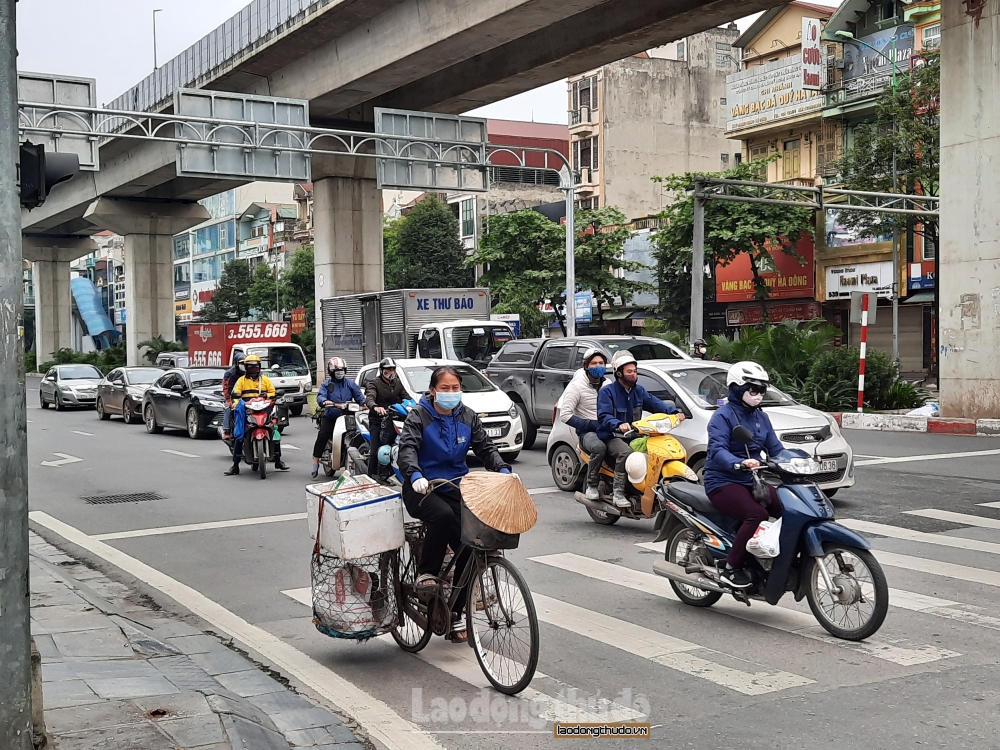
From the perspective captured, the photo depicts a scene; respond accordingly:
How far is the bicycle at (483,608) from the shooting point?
5578 millimetres

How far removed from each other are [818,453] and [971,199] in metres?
11.0

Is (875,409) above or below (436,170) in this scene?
below

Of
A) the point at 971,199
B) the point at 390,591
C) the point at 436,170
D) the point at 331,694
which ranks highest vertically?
the point at 436,170

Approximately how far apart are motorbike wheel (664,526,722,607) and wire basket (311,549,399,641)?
83.3 inches

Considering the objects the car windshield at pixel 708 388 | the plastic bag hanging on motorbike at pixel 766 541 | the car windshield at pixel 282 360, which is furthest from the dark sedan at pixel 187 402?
the plastic bag hanging on motorbike at pixel 766 541

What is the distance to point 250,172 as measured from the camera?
2684 cm

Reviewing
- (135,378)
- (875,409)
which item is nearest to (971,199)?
(875,409)

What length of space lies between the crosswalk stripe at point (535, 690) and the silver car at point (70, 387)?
98.8 feet

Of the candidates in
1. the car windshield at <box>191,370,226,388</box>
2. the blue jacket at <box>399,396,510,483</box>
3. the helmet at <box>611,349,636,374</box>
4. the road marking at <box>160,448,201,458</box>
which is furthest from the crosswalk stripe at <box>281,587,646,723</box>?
the car windshield at <box>191,370,226,388</box>

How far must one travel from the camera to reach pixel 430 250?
207 feet

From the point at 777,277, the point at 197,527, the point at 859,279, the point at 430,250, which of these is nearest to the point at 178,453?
the point at 197,527

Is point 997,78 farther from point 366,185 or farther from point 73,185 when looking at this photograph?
point 73,185

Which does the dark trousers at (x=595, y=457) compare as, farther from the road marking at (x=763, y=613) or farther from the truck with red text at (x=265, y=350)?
the truck with red text at (x=265, y=350)

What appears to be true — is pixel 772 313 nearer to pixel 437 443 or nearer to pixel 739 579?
pixel 739 579
